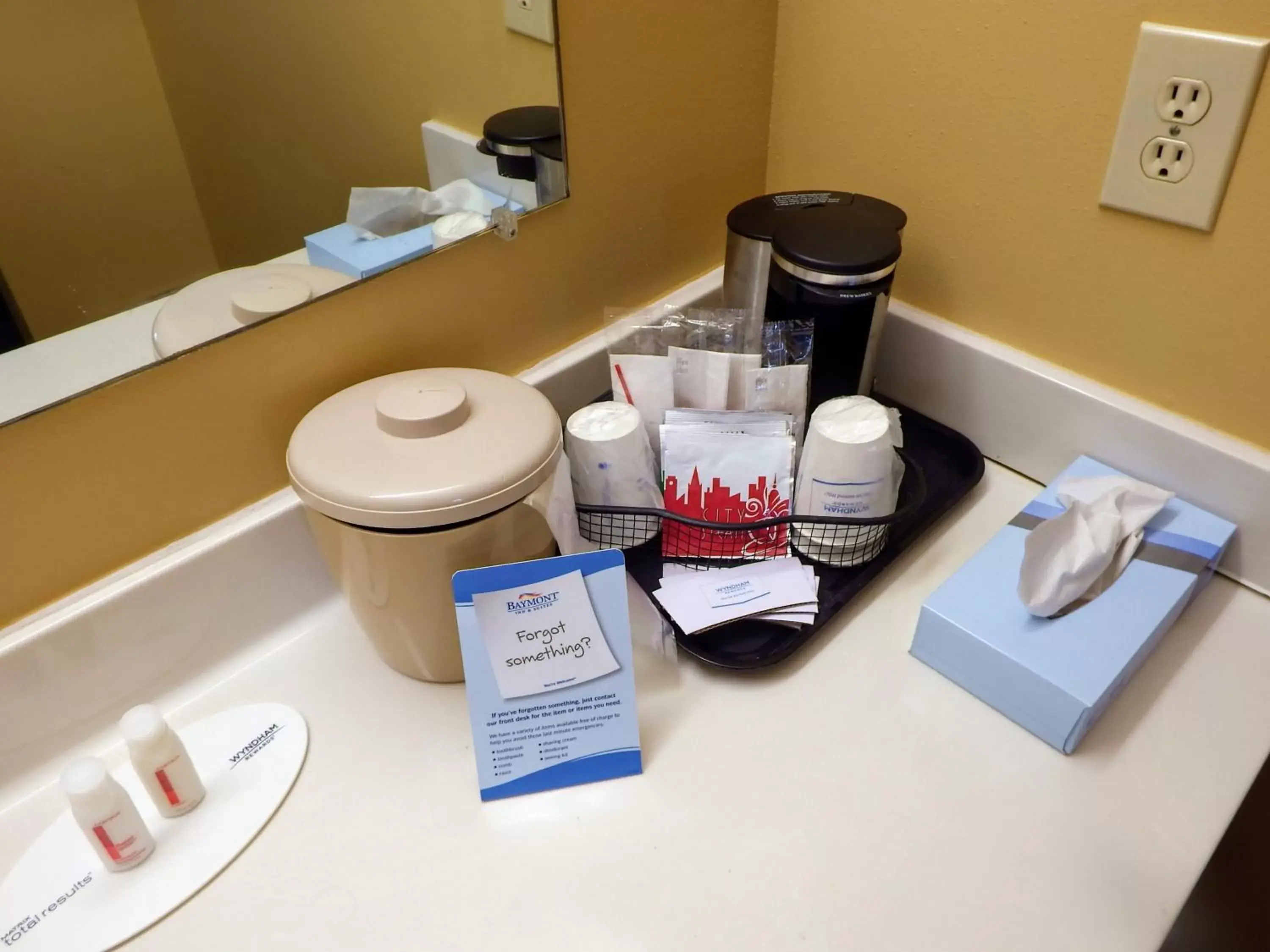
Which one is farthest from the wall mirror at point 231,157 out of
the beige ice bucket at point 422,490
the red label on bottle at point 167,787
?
the red label on bottle at point 167,787

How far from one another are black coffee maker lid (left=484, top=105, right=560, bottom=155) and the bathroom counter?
405mm

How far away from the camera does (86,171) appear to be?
0.55 m

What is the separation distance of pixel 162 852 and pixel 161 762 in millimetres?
58

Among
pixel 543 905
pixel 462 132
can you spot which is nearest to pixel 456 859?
pixel 543 905

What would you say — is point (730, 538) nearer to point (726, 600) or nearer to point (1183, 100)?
point (726, 600)

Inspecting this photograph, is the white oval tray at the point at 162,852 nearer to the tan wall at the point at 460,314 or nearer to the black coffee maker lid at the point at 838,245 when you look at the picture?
the tan wall at the point at 460,314

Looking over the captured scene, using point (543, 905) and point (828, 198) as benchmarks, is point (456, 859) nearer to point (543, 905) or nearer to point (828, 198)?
point (543, 905)

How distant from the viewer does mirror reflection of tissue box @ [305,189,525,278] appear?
65 centimetres

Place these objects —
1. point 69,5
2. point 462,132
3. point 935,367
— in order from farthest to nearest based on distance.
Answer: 1. point 935,367
2. point 462,132
3. point 69,5

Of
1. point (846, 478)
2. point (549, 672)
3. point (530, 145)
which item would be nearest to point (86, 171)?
point (530, 145)

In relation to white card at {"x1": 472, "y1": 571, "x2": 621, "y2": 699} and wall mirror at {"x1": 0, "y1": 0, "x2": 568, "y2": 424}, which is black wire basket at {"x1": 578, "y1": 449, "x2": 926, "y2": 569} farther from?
wall mirror at {"x1": 0, "y1": 0, "x2": 568, "y2": 424}

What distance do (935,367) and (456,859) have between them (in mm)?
584

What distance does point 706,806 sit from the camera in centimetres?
58

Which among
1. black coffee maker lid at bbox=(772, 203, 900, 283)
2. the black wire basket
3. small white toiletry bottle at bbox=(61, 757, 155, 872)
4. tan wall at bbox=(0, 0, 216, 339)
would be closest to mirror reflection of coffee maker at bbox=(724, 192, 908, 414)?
black coffee maker lid at bbox=(772, 203, 900, 283)
